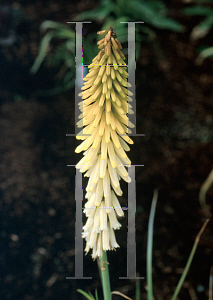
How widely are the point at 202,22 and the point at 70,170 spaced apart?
0.61m

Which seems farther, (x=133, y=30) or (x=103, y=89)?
(x=133, y=30)

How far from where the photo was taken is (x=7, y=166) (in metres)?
0.71

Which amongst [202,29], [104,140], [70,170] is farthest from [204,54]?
[70,170]

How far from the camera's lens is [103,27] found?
2.17ft

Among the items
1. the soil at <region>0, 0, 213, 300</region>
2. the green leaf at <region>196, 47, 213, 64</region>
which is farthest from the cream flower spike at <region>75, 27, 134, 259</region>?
the green leaf at <region>196, 47, 213, 64</region>

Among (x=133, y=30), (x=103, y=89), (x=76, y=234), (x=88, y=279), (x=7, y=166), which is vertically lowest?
(x=88, y=279)

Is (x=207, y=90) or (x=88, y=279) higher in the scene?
(x=207, y=90)

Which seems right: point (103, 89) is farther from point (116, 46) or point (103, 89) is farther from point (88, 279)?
point (88, 279)

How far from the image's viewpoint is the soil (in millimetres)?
688

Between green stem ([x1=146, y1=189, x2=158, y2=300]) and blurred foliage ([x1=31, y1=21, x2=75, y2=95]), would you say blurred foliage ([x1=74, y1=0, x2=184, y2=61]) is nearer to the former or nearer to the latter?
blurred foliage ([x1=31, y1=21, x2=75, y2=95])

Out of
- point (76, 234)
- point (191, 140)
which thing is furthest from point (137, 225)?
point (191, 140)

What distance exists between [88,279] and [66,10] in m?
0.85

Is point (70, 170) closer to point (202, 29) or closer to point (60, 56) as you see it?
point (60, 56)

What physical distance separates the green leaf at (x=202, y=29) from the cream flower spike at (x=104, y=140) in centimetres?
33
